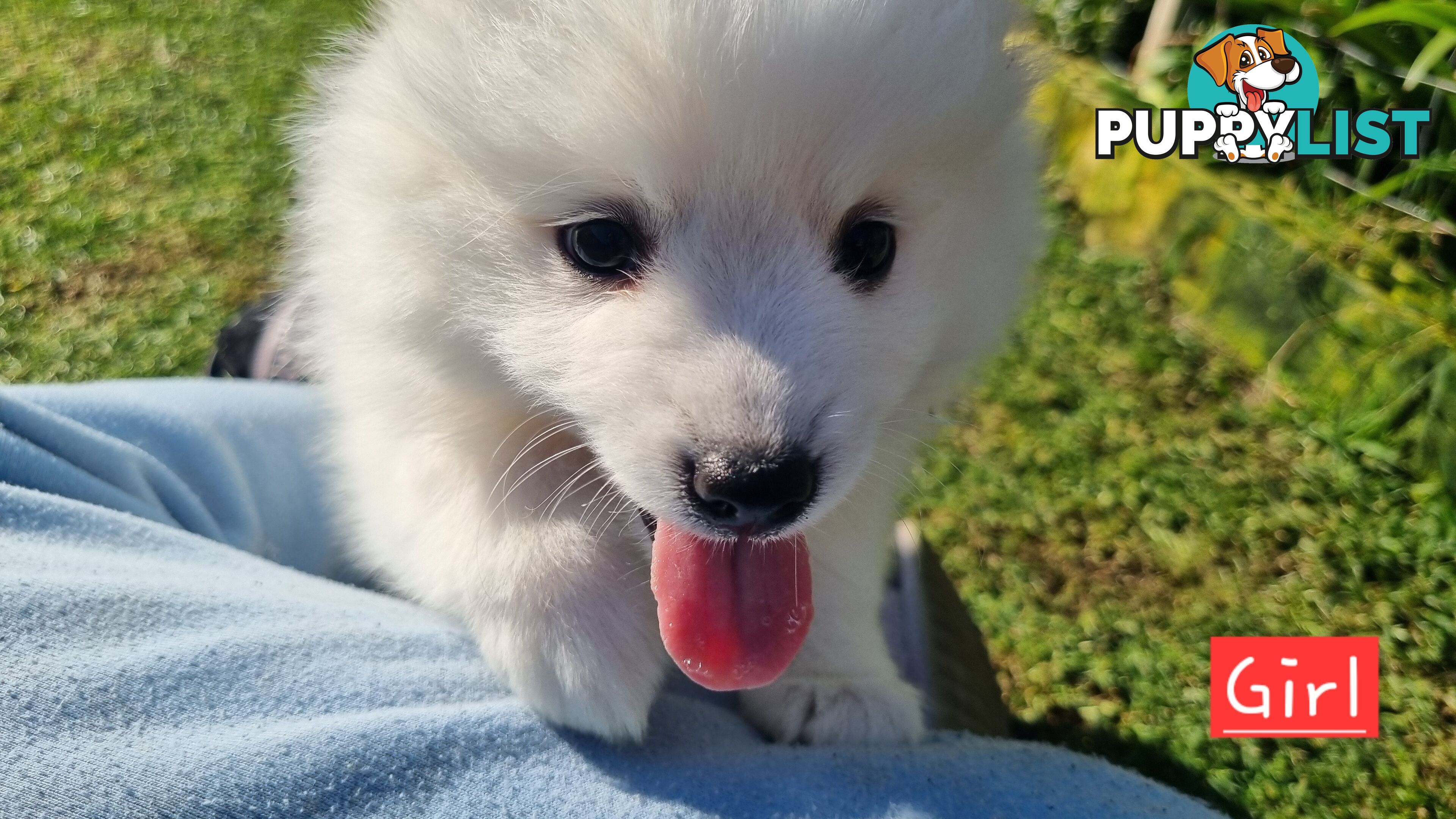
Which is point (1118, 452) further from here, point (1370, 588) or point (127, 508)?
point (127, 508)

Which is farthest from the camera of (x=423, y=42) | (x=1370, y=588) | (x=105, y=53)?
(x=105, y=53)

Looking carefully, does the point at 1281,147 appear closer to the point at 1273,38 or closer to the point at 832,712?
the point at 1273,38

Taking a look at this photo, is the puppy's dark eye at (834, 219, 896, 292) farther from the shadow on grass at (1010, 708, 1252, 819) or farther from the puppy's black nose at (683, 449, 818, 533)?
the shadow on grass at (1010, 708, 1252, 819)

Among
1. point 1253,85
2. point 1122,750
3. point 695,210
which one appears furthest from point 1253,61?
point 695,210

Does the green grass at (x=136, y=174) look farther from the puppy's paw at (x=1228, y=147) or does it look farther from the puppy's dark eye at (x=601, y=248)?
the puppy's paw at (x=1228, y=147)

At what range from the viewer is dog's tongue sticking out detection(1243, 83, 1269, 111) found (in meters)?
3.99

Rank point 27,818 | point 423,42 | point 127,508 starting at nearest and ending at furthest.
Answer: point 27,818 → point 423,42 → point 127,508

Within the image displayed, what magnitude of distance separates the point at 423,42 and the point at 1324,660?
10.2ft

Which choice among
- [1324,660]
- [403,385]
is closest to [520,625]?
[403,385]

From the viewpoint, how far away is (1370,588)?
3137mm

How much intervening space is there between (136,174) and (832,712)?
4225 mm

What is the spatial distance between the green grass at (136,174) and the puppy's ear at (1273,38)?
3.69 meters

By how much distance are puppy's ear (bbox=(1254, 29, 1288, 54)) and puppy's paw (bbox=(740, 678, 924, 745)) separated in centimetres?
353

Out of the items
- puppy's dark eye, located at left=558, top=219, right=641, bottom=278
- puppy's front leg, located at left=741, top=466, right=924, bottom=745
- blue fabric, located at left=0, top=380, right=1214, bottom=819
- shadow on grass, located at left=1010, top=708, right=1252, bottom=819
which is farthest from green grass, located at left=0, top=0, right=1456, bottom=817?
puppy's dark eye, located at left=558, top=219, right=641, bottom=278
